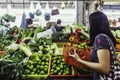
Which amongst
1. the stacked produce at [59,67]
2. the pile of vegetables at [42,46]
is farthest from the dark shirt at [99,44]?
the pile of vegetables at [42,46]

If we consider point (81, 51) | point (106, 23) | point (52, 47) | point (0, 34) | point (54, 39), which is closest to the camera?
point (106, 23)

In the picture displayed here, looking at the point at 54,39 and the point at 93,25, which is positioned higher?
the point at 93,25

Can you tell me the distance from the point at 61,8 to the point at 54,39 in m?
5.31

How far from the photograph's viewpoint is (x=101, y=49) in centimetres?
306

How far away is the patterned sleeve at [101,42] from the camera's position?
3.07 metres

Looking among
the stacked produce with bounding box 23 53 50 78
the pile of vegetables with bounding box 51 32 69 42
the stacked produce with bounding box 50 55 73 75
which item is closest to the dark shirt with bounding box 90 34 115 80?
the stacked produce with bounding box 50 55 73 75

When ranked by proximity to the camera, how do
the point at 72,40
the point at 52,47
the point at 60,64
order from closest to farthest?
the point at 60,64
the point at 52,47
the point at 72,40

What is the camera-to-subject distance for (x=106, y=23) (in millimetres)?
3156

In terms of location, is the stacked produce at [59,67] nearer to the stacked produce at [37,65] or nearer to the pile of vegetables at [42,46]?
the stacked produce at [37,65]

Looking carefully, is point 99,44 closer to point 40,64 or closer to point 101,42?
point 101,42

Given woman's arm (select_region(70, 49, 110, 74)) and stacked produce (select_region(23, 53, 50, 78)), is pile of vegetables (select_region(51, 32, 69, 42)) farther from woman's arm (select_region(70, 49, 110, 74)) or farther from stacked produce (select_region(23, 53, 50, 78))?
woman's arm (select_region(70, 49, 110, 74))

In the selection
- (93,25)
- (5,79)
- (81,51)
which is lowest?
(5,79)

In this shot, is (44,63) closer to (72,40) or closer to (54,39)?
(72,40)

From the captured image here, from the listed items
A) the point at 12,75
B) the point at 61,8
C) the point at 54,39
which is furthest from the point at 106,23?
the point at 61,8
